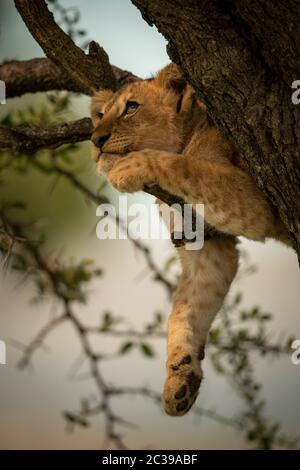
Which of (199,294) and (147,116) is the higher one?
(147,116)

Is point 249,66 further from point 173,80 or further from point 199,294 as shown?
point 199,294

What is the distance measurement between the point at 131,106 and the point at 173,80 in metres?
0.27

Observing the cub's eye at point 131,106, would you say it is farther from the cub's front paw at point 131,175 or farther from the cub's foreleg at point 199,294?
the cub's foreleg at point 199,294

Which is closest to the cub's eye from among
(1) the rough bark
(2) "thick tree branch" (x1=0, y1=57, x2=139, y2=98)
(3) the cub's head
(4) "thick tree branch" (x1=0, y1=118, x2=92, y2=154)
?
(3) the cub's head

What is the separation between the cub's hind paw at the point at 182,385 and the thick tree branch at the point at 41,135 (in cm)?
132

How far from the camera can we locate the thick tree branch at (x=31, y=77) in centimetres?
605

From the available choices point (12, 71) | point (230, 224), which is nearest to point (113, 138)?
point (230, 224)

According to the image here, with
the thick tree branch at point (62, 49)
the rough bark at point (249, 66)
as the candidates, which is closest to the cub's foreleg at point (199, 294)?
the thick tree branch at point (62, 49)

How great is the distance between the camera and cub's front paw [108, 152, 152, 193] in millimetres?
4375

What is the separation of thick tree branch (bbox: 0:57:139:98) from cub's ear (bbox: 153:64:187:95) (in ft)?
3.21

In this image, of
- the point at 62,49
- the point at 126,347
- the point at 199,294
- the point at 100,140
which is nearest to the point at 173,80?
the point at 100,140

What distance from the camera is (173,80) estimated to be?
5.16 meters

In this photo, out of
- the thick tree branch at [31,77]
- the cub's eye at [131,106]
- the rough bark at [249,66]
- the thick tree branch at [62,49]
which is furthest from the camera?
the thick tree branch at [31,77]
